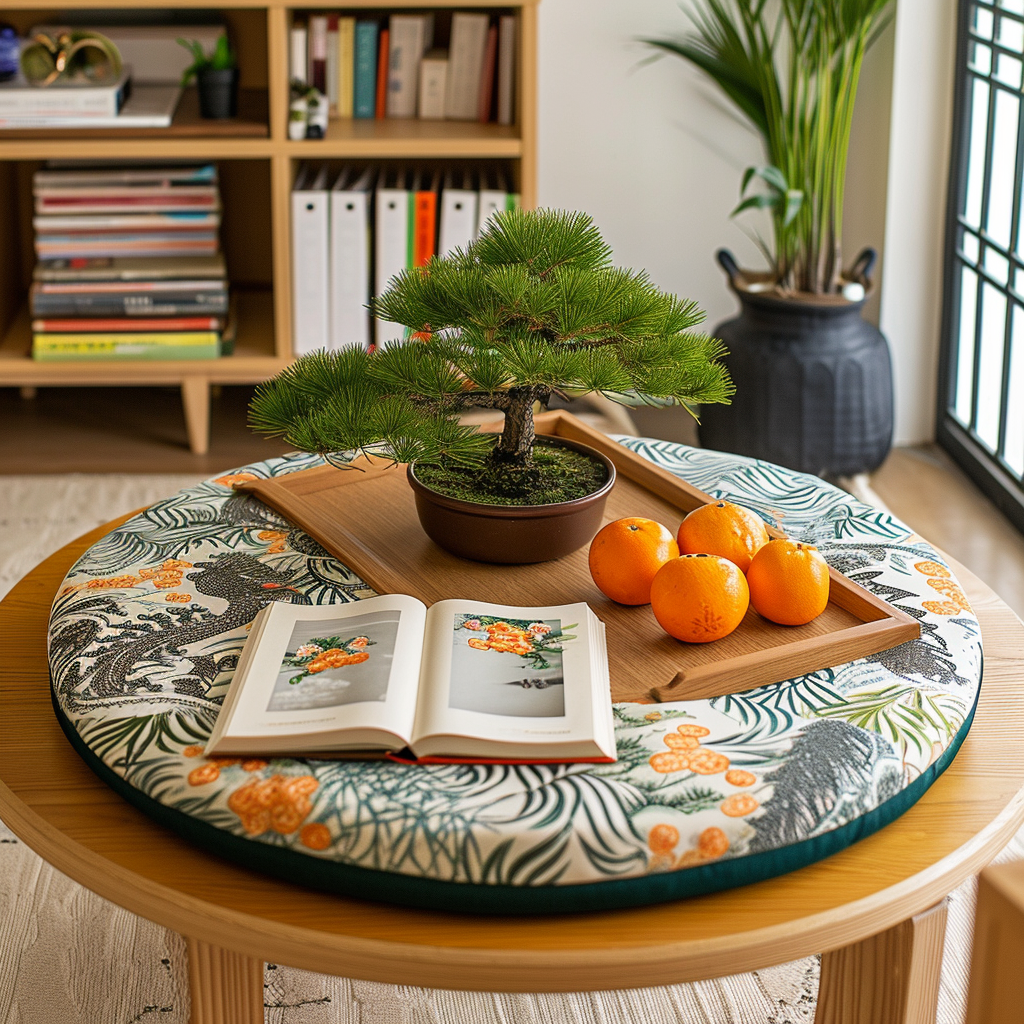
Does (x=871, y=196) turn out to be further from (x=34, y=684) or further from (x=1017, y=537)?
(x=34, y=684)

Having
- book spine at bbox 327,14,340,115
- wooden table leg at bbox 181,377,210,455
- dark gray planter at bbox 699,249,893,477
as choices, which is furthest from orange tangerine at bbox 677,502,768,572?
book spine at bbox 327,14,340,115

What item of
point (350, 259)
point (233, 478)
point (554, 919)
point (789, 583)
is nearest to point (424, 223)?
point (350, 259)

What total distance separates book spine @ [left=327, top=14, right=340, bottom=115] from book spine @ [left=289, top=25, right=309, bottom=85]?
0.21 ft

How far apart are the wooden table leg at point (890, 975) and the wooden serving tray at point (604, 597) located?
22 cm

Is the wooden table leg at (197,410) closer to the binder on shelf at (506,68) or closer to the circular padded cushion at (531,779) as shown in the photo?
the binder on shelf at (506,68)

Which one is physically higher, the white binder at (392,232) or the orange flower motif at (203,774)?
the white binder at (392,232)

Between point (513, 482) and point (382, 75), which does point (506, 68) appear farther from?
point (513, 482)

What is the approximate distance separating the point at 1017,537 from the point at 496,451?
143 centimetres

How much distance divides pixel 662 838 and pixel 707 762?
9 centimetres

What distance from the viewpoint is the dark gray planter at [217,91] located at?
2.49 m

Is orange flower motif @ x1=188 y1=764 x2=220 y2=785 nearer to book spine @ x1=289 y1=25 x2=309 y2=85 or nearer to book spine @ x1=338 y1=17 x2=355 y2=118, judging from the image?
book spine @ x1=289 y1=25 x2=309 y2=85

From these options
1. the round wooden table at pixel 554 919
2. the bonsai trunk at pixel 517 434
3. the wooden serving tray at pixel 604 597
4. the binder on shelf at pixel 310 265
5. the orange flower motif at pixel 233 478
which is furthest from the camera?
the binder on shelf at pixel 310 265

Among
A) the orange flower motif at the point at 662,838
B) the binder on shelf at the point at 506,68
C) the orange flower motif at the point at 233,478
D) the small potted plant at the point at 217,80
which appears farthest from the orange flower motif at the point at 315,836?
the binder on shelf at the point at 506,68

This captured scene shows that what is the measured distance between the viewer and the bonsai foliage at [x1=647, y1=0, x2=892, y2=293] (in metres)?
2.40
